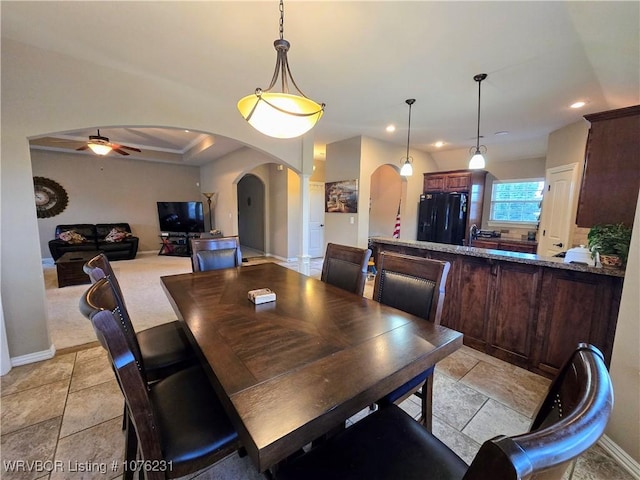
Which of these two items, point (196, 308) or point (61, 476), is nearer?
point (61, 476)

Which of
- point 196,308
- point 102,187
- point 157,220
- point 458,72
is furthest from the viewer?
point 157,220

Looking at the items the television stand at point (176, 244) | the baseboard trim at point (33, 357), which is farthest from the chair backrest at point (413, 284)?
the television stand at point (176, 244)

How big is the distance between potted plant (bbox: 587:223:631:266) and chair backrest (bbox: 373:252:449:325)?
4.59 feet

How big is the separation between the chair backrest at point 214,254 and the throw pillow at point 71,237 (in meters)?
5.61

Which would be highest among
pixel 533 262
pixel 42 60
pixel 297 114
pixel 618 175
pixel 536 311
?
pixel 42 60

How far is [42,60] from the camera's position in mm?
2150

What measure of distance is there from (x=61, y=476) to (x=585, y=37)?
4.22 meters

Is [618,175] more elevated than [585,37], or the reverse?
[585,37]

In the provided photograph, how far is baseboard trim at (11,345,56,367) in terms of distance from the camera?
2.25m

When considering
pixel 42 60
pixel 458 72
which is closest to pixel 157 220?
pixel 42 60

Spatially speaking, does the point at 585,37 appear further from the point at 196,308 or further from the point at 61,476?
the point at 61,476

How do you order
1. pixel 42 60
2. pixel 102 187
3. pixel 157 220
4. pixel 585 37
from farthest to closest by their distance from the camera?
pixel 157 220 → pixel 102 187 → pixel 42 60 → pixel 585 37

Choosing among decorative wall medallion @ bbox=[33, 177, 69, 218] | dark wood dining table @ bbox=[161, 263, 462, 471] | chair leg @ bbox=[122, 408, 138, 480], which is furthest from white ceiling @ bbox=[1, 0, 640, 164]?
decorative wall medallion @ bbox=[33, 177, 69, 218]

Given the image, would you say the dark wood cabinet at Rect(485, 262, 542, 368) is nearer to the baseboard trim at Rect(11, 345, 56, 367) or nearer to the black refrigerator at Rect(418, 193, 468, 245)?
the black refrigerator at Rect(418, 193, 468, 245)
